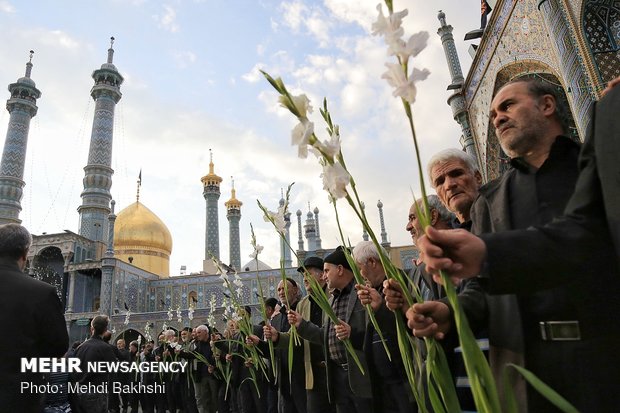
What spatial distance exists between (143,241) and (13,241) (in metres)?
30.7

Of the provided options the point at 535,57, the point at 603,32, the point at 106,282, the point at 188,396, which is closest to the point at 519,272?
the point at 603,32

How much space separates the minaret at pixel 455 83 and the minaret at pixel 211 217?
22.8 meters

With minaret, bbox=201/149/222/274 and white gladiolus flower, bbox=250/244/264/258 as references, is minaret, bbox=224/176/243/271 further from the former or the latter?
white gladiolus flower, bbox=250/244/264/258

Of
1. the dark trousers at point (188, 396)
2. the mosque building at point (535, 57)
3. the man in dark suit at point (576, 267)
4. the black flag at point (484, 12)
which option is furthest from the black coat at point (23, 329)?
the black flag at point (484, 12)

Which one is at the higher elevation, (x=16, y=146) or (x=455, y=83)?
(x=16, y=146)

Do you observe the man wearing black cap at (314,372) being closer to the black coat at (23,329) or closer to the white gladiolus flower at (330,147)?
the black coat at (23,329)

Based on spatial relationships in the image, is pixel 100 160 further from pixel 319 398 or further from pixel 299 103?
pixel 299 103

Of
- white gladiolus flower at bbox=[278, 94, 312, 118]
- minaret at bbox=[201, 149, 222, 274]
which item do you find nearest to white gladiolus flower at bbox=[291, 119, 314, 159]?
white gladiolus flower at bbox=[278, 94, 312, 118]

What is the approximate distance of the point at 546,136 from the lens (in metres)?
1.54

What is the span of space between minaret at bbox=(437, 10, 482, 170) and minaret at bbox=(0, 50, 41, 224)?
24.8 m

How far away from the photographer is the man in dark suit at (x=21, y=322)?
2.57 metres

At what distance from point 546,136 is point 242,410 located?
587cm

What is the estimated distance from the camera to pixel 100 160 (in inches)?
1046

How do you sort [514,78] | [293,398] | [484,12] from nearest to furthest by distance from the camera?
[293,398]
[514,78]
[484,12]
